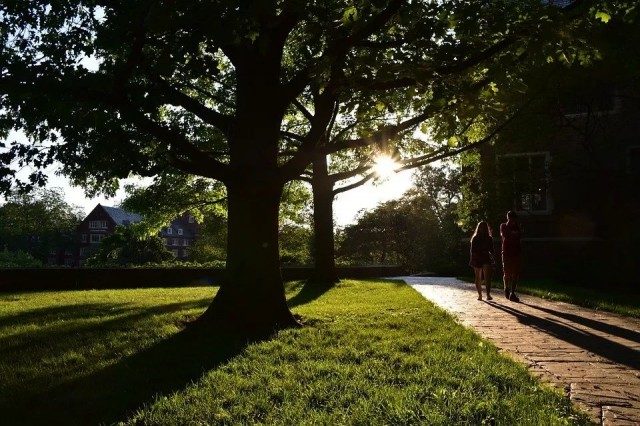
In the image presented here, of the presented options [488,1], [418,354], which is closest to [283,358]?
[418,354]

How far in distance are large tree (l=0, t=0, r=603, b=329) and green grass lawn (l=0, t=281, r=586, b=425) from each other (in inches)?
63.5

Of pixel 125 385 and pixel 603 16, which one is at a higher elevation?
pixel 603 16

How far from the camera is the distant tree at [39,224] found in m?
82.6

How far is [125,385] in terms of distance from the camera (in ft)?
14.9

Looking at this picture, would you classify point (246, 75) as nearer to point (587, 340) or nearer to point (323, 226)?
point (587, 340)

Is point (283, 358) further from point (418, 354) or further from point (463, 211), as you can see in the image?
point (463, 211)

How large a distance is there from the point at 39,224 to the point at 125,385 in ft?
307

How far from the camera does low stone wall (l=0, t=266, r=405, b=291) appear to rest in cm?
1955

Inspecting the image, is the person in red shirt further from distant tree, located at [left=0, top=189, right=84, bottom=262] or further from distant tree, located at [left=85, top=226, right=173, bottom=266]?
distant tree, located at [left=0, top=189, right=84, bottom=262]

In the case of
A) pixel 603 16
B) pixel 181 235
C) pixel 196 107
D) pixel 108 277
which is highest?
pixel 181 235

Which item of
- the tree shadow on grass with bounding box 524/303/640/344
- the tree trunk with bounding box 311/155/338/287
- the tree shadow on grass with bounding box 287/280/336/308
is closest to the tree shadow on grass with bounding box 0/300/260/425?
the tree shadow on grass with bounding box 524/303/640/344

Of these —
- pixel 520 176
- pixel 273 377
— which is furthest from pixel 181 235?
pixel 273 377

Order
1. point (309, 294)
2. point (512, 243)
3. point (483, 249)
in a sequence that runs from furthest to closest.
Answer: point (309, 294), point (483, 249), point (512, 243)

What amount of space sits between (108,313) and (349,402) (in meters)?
7.94
